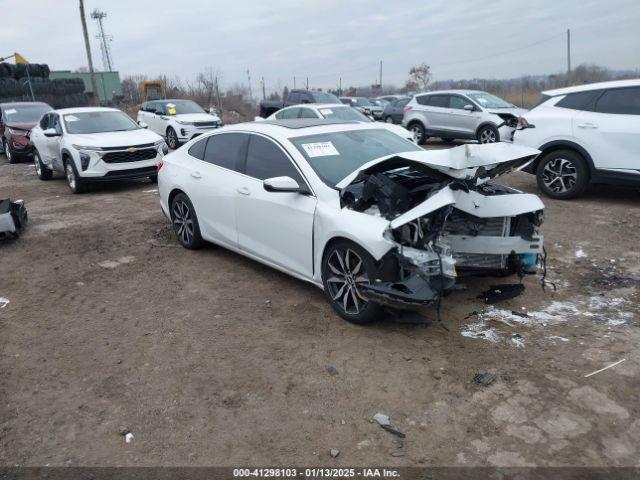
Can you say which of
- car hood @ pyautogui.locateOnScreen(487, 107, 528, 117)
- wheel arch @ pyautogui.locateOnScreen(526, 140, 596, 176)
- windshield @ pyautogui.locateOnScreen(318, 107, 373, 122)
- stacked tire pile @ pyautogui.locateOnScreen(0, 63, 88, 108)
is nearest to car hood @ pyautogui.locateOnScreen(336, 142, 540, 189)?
wheel arch @ pyautogui.locateOnScreen(526, 140, 596, 176)

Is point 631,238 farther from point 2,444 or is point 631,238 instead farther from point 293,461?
point 2,444

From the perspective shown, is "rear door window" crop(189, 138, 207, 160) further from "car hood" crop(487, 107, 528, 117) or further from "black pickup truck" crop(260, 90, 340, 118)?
"black pickup truck" crop(260, 90, 340, 118)

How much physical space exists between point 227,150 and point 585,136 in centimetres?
554

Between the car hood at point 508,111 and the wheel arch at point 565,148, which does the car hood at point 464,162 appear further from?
the car hood at point 508,111

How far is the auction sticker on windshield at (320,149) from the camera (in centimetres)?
482

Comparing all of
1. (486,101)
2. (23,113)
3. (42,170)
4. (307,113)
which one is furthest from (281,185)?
(23,113)

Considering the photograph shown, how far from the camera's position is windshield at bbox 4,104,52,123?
1527 cm

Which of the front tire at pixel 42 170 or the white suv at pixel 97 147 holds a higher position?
the white suv at pixel 97 147

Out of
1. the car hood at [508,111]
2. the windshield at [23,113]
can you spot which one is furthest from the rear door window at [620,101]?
the windshield at [23,113]

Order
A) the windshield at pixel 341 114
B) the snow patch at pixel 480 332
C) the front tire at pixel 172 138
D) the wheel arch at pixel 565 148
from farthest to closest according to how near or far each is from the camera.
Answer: the front tire at pixel 172 138 < the windshield at pixel 341 114 < the wheel arch at pixel 565 148 < the snow patch at pixel 480 332

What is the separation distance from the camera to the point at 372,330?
418cm

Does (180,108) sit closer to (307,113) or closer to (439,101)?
(307,113)

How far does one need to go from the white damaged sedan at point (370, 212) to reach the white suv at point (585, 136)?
3866 mm

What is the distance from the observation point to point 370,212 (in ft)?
13.5
